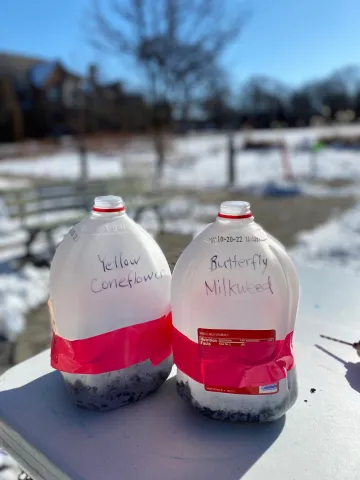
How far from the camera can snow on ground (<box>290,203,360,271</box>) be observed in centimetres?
489

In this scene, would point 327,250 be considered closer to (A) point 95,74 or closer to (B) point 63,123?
(A) point 95,74

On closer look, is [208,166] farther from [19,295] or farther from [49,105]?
[49,105]

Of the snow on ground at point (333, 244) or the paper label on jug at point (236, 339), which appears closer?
the paper label on jug at point (236, 339)

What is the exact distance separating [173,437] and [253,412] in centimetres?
21

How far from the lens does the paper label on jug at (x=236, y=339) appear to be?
3.32 ft

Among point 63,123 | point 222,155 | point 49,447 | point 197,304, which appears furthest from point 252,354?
point 63,123

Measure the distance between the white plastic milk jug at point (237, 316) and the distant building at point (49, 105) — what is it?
928 inches

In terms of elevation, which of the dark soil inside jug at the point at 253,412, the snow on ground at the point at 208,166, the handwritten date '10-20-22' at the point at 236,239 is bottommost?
the snow on ground at the point at 208,166

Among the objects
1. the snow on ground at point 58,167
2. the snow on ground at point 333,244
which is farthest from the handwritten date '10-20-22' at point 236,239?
the snow on ground at point 58,167

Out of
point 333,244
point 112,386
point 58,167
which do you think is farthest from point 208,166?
point 112,386

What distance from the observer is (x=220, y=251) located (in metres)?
1.03

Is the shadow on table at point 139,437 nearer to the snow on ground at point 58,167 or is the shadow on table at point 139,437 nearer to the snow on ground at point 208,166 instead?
the snow on ground at point 208,166

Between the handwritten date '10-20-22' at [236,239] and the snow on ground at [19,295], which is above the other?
the handwritten date '10-20-22' at [236,239]

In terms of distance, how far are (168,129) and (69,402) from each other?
12.3 meters
